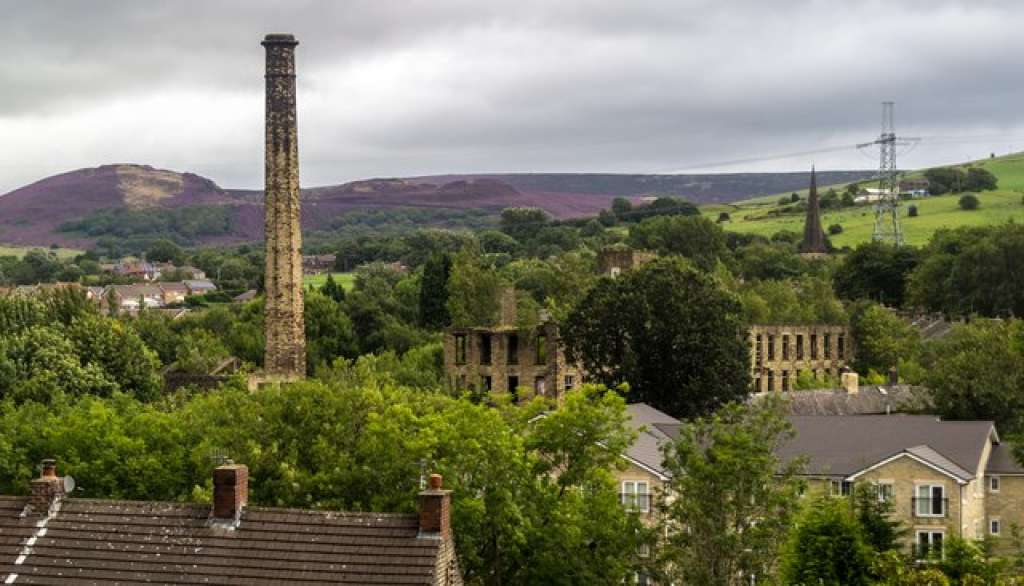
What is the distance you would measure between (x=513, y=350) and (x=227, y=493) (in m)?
67.1

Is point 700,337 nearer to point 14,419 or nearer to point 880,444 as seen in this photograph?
point 880,444

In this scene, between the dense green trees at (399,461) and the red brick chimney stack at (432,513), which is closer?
the red brick chimney stack at (432,513)

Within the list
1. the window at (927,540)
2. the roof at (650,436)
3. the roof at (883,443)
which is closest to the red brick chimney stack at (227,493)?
the roof at (650,436)

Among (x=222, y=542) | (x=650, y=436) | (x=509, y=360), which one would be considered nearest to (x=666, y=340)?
(x=509, y=360)

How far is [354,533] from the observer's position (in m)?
32.3

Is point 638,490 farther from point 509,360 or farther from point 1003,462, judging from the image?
point 509,360

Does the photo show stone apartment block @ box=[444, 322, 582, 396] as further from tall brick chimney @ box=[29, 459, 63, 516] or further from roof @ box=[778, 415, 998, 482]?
tall brick chimney @ box=[29, 459, 63, 516]

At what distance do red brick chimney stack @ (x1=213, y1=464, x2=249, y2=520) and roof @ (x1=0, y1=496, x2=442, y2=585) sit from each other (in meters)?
0.24

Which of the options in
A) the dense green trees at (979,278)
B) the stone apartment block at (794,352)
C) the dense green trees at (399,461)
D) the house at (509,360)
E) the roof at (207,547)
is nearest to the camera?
the roof at (207,547)

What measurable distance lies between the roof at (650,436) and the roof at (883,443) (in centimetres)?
476

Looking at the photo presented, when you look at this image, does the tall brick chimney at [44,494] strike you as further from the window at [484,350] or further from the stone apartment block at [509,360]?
the window at [484,350]

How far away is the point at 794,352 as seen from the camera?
413ft

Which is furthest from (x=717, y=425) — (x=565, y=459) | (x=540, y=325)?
(x=540, y=325)

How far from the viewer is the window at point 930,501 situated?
6500 centimetres
